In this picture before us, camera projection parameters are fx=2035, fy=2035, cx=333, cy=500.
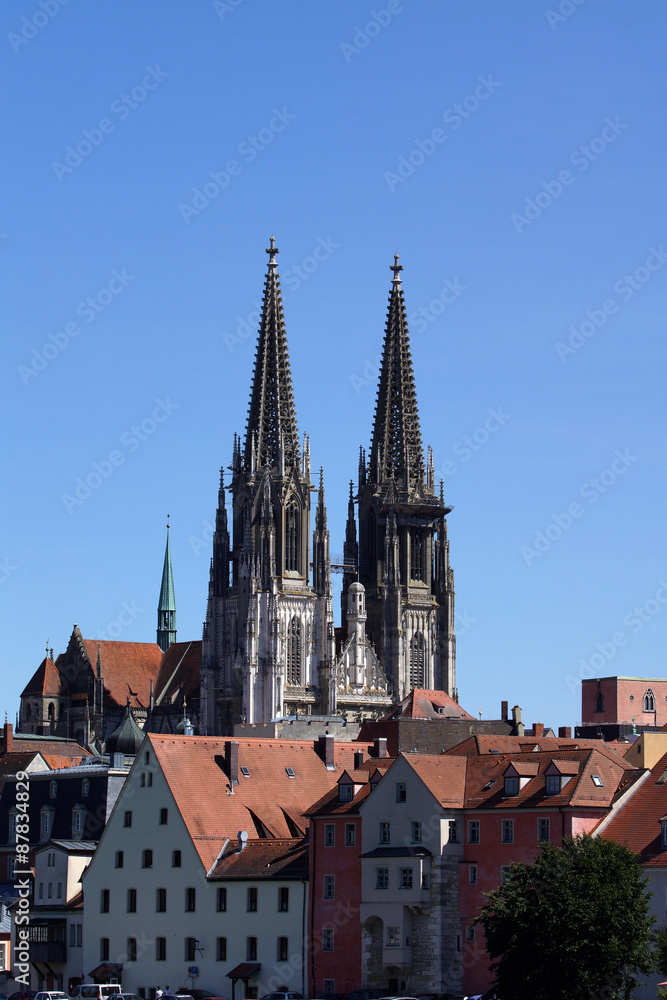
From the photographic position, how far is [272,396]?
182m

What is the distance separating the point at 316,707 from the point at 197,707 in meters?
20.2

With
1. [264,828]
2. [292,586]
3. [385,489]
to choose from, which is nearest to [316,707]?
[292,586]

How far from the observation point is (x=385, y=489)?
185m

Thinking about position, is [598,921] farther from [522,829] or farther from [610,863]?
[522,829]

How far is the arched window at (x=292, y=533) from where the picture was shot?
17950 centimetres

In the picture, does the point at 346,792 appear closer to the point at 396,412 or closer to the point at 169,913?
the point at 169,913

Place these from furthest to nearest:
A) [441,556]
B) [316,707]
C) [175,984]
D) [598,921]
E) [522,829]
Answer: [441,556] → [316,707] → [175,984] → [522,829] → [598,921]

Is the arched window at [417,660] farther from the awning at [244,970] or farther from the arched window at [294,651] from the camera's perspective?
the awning at [244,970]

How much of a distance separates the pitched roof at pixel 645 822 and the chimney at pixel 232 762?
18.8 metres

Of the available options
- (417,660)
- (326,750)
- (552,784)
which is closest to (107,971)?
(326,750)

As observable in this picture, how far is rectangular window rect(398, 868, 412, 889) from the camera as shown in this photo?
242ft

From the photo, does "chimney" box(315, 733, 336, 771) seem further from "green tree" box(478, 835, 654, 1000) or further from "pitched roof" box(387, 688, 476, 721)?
"pitched roof" box(387, 688, 476, 721)

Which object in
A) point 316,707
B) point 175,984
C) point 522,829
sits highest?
point 316,707

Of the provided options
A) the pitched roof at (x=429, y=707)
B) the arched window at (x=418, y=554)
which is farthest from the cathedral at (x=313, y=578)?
the pitched roof at (x=429, y=707)
